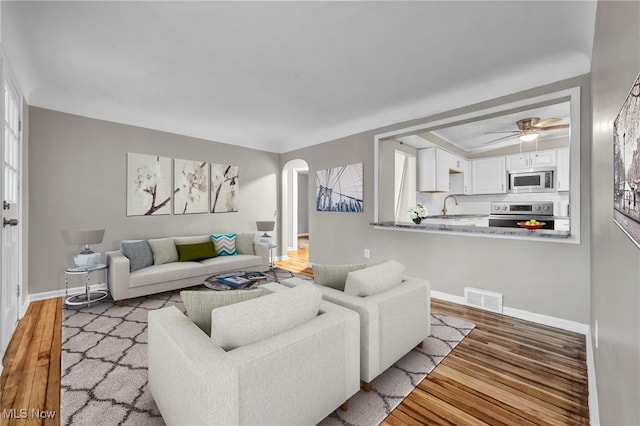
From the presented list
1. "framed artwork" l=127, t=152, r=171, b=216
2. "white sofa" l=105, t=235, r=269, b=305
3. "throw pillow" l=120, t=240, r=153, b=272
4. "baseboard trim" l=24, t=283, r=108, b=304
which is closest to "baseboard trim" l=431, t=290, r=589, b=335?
"white sofa" l=105, t=235, r=269, b=305

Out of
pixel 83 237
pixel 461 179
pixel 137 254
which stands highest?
pixel 461 179

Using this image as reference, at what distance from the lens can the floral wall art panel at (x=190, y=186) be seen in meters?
4.58

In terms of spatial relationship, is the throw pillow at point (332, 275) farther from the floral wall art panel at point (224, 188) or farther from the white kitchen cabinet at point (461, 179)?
the white kitchen cabinet at point (461, 179)

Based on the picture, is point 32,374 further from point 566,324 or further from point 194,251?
point 566,324

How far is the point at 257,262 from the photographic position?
4574 mm

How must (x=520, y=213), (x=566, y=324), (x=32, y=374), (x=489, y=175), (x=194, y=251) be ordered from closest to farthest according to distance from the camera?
(x=32, y=374)
(x=566, y=324)
(x=194, y=251)
(x=520, y=213)
(x=489, y=175)

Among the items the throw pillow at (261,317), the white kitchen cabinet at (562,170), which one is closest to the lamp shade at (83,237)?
the throw pillow at (261,317)

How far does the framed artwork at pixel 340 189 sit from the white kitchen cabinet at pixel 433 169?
1318mm

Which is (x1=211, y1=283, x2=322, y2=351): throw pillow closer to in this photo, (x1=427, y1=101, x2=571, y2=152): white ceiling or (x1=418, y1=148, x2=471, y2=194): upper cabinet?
(x1=427, y1=101, x2=571, y2=152): white ceiling

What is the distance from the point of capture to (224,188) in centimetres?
515

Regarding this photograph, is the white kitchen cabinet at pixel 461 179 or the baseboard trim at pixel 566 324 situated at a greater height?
the white kitchen cabinet at pixel 461 179

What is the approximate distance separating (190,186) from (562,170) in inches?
245

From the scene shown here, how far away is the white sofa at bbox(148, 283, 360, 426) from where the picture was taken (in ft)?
3.67

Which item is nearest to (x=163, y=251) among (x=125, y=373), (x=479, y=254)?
(x=125, y=373)
